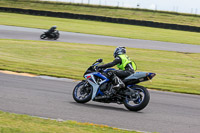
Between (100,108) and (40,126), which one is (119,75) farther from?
(40,126)

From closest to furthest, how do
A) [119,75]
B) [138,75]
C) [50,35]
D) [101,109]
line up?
[138,75]
[101,109]
[119,75]
[50,35]

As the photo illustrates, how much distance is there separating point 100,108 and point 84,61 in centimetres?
1152

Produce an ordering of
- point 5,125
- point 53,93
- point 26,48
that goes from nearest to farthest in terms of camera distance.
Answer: point 5,125, point 53,93, point 26,48

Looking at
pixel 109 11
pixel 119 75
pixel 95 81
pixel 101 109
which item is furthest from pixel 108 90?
pixel 109 11

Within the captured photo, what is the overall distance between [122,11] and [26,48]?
4217cm

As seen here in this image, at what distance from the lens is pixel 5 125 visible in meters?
6.39

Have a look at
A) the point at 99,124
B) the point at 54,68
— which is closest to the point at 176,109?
the point at 99,124

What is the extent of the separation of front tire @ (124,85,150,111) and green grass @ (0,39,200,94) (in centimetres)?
498

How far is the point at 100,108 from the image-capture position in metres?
9.54

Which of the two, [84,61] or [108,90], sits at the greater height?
[108,90]

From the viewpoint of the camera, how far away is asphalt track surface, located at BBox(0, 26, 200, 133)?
7945mm

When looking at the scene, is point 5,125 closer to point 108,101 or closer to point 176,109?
point 108,101

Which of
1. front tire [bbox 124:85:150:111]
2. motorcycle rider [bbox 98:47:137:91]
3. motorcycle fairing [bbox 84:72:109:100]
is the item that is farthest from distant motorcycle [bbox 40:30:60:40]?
front tire [bbox 124:85:150:111]

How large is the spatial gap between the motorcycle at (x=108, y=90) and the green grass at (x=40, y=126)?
93.2 inches
